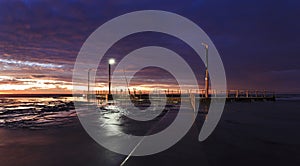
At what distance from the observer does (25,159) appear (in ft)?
23.7

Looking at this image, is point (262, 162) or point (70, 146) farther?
point (70, 146)

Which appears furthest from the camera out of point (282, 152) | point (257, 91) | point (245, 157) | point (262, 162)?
point (257, 91)

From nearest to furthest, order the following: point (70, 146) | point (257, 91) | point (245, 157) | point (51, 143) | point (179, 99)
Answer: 1. point (245, 157)
2. point (70, 146)
3. point (51, 143)
4. point (179, 99)
5. point (257, 91)

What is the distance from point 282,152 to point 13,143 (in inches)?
388

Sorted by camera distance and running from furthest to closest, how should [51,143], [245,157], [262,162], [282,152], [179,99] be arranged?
[179,99] < [51,143] < [282,152] < [245,157] < [262,162]

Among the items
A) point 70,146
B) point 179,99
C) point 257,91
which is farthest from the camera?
point 257,91

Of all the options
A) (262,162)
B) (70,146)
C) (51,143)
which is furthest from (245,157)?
(51,143)

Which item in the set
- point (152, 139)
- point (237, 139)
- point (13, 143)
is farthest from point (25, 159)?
point (237, 139)

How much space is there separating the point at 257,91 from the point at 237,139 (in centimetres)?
4641

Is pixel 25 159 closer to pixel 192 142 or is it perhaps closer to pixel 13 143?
pixel 13 143

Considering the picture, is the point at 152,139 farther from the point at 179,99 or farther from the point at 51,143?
the point at 179,99

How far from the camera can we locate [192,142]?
30.9 feet

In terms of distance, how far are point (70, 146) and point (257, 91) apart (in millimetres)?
50404

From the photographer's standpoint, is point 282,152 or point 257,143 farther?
point 257,143
